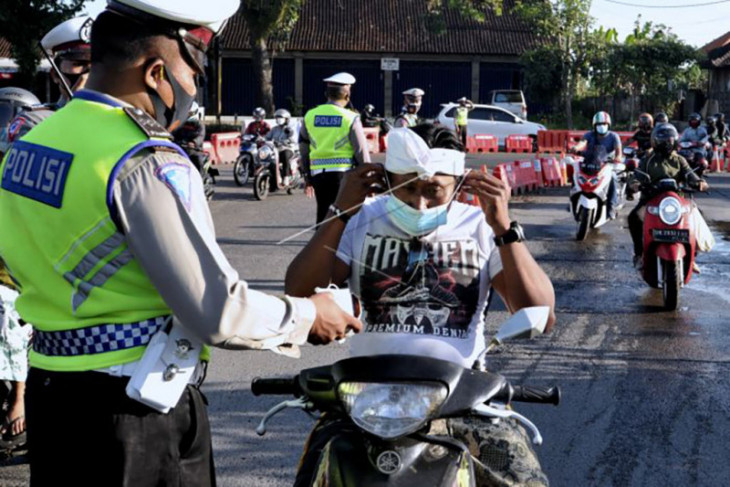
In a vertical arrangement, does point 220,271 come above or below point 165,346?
above

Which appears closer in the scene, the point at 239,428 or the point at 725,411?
the point at 239,428

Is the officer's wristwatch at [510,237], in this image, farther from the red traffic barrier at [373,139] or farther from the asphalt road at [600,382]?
the red traffic barrier at [373,139]

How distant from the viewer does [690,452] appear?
5609 mm

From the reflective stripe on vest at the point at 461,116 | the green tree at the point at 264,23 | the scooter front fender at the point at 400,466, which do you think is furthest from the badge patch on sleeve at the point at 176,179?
the green tree at the point at 264,23

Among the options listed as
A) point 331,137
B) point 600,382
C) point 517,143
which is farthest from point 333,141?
point 517,143

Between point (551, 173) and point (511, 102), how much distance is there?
773 inches

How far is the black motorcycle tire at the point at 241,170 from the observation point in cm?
2069

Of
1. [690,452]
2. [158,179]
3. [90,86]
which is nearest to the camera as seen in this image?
[158,179]

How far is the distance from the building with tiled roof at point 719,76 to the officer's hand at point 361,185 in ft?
151

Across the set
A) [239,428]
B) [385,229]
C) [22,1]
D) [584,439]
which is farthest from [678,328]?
[22,1]

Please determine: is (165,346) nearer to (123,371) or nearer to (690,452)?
(123,371)

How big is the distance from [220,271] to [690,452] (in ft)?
12.7

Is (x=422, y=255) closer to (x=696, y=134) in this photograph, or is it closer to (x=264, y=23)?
(x=696, y=134)

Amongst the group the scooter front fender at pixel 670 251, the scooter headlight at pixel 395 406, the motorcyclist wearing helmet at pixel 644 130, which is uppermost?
the scooter headlight at pixel 395 406
